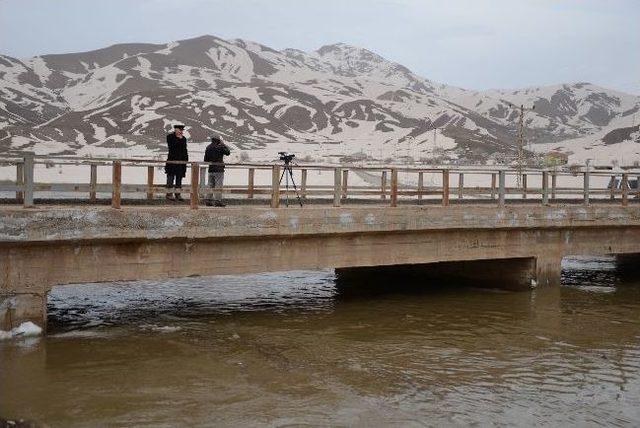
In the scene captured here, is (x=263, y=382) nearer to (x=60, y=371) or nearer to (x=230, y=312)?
(x=60, y=371)

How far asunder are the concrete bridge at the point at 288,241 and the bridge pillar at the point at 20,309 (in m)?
0.01

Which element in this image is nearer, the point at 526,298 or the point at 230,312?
the point at 230,312

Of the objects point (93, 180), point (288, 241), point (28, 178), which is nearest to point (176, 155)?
point (93, 180)

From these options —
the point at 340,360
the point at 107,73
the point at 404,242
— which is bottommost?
the point at 340,360

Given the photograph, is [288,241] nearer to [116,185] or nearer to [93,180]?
[116,185]

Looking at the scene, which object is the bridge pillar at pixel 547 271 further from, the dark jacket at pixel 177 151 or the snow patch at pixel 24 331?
the snow patch at pixel 24 331

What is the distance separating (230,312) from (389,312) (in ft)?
10.1

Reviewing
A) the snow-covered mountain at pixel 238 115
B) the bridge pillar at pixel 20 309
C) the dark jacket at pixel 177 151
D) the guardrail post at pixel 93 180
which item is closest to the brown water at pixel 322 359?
the bridge pillar at pixel 20 309

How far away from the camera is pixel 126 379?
372 inches

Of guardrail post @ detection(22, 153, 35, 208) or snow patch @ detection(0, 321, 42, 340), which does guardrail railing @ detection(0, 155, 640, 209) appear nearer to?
guardrail post @ detection(22, 153, 35, 208)

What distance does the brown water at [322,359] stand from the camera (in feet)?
27.8

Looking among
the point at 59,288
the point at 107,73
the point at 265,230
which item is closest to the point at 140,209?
the point at 265,230

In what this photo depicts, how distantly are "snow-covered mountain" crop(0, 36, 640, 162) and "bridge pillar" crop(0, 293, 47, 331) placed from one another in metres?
51.4

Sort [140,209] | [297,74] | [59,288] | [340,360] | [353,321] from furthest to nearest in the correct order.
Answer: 1. [297,74]
2. [59,288]
3. [353,321]
4. [140,209]
5. [340,360]
